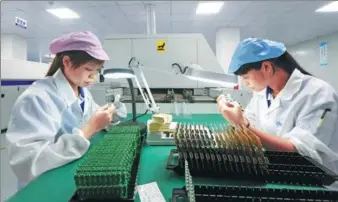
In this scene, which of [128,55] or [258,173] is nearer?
[258,173]

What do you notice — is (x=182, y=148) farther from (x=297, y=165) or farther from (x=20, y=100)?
(x=20, y=100)

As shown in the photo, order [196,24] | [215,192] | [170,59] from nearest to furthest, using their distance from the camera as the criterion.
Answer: [215,192], [170,59], [196,24]

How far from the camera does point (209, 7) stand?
4.71 meters

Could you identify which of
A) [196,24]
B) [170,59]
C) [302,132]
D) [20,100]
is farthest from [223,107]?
[196,24]

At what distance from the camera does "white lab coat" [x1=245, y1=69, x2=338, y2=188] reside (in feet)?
3.54

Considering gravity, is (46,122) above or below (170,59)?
below

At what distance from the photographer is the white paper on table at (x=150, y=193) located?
70cm

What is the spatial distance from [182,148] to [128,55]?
1681 millimetres

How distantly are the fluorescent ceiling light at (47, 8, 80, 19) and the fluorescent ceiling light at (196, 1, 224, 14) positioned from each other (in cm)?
271

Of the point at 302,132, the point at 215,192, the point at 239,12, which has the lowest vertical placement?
the point at 215,192

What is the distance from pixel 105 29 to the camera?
6.38 m

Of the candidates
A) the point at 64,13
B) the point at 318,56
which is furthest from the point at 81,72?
the point at 318,56

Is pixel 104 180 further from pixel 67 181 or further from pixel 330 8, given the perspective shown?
pixel 330 8

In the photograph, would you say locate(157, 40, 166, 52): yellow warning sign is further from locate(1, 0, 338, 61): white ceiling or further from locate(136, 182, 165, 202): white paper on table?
locate(1, 0, 338, 61): white ceiling
